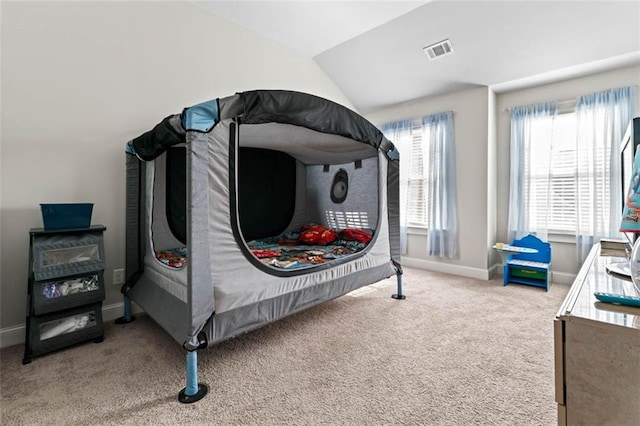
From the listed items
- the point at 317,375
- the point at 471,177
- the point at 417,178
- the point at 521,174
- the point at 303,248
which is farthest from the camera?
the point at 417,178

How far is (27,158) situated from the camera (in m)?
1.92

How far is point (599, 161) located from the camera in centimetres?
287

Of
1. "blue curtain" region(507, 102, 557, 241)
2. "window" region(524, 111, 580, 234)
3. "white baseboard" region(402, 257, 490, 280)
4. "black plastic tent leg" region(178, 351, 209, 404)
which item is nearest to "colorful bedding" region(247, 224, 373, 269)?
"black plastic tent leg" region(178, 351, 209, 404)

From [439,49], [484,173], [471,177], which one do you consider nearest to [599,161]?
[484,173]

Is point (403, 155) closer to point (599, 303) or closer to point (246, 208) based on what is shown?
point (246, 208)

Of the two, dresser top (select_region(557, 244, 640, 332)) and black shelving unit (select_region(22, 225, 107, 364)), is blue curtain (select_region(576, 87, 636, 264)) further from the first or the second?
black shelving unit (select_region(22, 225, 107, 364))

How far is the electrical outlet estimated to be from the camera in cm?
227

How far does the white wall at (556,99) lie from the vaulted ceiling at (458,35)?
0.12 metres

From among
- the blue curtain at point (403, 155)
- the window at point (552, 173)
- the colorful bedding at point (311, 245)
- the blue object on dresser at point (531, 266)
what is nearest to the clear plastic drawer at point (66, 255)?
the colorful bedding at point (311, 245)

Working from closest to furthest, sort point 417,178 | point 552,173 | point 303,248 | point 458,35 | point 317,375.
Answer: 1. point 317,375
2. point 303,248
3. point 458,35
4. point 552,173
5. point 417,178

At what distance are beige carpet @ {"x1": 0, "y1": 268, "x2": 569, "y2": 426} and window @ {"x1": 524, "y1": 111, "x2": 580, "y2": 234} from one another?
139 centimetres

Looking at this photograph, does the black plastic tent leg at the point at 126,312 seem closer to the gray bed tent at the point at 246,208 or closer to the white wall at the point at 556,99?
the gray bed tent at the point at 246,208

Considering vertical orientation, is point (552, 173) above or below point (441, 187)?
above

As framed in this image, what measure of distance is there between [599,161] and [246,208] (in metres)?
3.56
